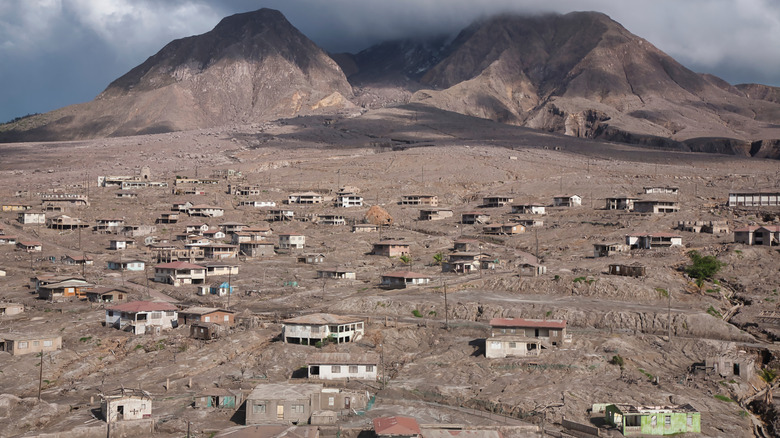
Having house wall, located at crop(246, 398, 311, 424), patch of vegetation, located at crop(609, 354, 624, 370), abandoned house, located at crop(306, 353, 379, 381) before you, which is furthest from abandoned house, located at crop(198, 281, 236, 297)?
patch of vegetation, located at crop(609, 354, 624, 370)

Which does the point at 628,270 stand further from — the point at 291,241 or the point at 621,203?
the point at 621,203

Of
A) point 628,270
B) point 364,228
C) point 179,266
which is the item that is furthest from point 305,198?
point 628,270

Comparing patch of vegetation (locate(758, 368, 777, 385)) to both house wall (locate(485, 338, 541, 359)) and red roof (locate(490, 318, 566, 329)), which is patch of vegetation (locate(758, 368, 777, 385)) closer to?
red roof (locate(490, 318, 566, 329))

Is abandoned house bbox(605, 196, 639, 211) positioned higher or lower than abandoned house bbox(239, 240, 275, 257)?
higher

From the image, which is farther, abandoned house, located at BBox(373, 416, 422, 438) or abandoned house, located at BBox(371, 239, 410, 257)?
abandoned house, located at BBox(371, 239, 410, 257)

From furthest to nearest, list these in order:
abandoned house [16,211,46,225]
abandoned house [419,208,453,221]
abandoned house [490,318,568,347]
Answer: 1. abandoned house [419,208,453,221]
2. abandoned house [16,211,46,225]
3. abandoned house [490,318,568,347]

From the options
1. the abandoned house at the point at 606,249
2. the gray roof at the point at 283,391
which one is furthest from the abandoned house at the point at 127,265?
the abandoned house at the point at 606,249
